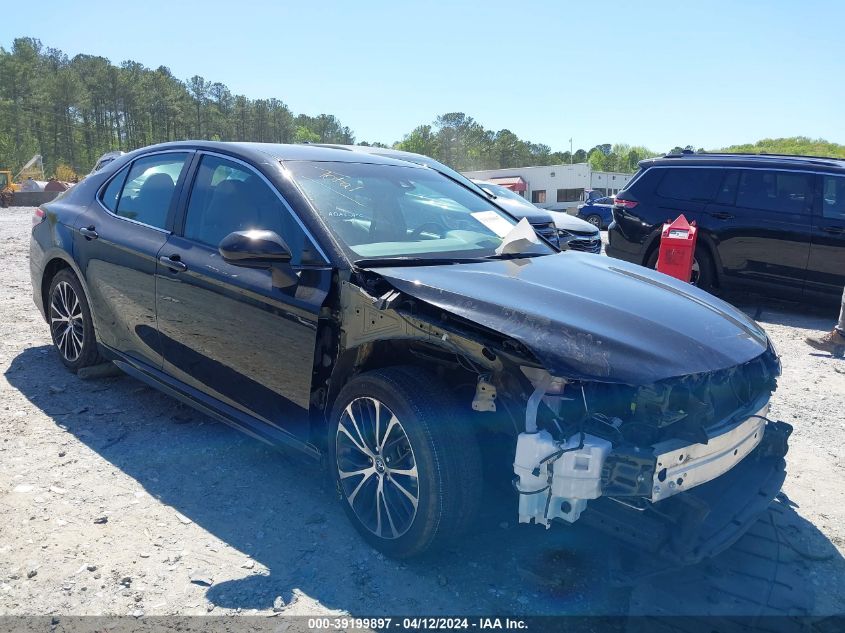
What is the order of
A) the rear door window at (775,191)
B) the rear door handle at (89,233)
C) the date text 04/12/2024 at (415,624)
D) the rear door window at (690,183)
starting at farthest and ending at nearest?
the rear door window at (690,183) < the rear door window at (775,191) < the rear door handle at (89,233) < the date text 04/12/2024 at (415,624)

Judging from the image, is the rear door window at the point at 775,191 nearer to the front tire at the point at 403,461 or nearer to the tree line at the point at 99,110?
the front tire at the point at 403,461

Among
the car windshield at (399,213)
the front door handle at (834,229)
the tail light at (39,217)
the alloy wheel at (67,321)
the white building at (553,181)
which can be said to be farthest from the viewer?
the white building at (553,181)

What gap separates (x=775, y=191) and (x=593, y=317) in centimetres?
678

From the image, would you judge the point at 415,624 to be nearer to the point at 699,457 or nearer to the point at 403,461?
the point at 403,461

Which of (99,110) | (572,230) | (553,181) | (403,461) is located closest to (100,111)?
(99,110)

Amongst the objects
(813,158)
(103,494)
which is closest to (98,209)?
(103,494)

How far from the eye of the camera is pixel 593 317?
260cm

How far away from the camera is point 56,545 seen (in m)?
2.92

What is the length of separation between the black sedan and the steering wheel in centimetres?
2

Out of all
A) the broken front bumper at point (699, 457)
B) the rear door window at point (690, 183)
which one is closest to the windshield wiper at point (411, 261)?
the broken front bumper at point (699, 457)

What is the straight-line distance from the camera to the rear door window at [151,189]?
3936mm

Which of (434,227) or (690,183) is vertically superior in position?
(690,183)

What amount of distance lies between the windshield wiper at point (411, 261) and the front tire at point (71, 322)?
8.59 feet

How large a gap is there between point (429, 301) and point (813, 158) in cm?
790
